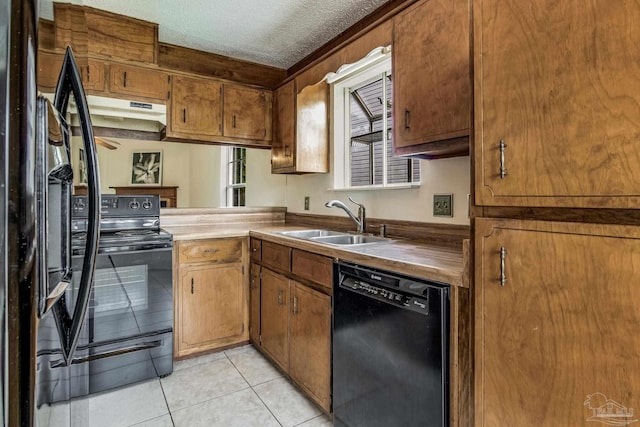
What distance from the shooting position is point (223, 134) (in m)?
2.88

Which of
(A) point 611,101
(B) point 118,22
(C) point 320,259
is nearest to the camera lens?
(A) point 611,101

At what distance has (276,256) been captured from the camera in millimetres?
2205

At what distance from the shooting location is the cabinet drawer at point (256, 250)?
2428 millimetres

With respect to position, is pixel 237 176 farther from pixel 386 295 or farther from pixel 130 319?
pixel 386 295

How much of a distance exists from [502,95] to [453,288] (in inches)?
24.0

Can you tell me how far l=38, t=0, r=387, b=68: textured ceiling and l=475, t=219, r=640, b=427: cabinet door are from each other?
1.85 m

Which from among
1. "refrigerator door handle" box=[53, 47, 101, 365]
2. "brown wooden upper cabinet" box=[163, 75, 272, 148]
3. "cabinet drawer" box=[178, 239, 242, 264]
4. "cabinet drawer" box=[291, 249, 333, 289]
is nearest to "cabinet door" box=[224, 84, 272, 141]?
"brown wooden upper cabinet" box=[163, 75, 272, 148]

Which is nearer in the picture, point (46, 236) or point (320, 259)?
point (46, 236)

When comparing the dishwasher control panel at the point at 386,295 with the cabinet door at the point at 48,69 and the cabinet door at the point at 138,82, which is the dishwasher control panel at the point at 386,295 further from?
the cabinet door at the point at 138,82

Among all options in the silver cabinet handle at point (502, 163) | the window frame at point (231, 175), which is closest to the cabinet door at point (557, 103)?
the silver cabinet handle at point (502, 163)

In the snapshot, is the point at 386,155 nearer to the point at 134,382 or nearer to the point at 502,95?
the point at 502,95

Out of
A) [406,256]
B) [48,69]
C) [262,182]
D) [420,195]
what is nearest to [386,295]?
[406,256]

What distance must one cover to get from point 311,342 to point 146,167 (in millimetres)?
2155

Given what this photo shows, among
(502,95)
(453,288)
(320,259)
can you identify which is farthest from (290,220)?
(502,95)
